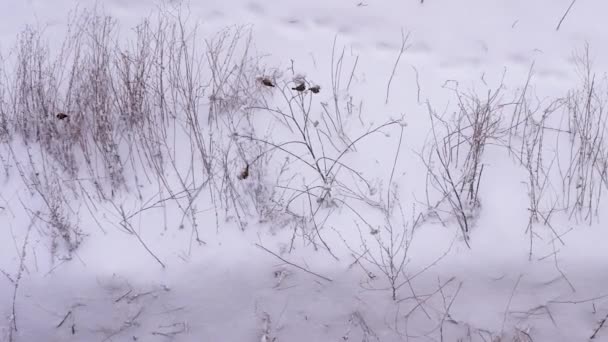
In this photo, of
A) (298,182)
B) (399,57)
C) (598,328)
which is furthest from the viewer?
(399,57)

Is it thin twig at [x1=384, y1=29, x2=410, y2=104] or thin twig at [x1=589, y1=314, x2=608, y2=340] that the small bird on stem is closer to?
thin twig at [x1=384, y1=29, x2=410, y2=104]

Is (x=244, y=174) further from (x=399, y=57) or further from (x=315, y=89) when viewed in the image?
(x=399, y=57)

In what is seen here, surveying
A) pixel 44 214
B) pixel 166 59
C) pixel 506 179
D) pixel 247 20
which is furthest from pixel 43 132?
pixel 506 179

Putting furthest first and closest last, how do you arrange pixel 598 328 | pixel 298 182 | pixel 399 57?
pixel 399 57 < pixel 298 182 < pixel 598 328

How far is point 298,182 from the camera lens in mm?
2508

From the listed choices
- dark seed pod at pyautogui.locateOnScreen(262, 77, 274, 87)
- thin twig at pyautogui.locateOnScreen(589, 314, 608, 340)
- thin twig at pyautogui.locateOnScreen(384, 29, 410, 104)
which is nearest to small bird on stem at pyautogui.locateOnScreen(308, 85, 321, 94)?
dark seed pod at pyautogui.locateOnScreen(262, 77, 274, 87)

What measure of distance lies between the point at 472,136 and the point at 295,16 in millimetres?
1154

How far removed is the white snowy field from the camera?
2400 millimetres

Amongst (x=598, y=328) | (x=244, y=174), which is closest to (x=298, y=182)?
(x=244, y=174)

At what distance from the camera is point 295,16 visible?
2846mm

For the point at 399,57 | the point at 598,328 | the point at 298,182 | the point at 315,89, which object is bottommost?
the point at 598,328

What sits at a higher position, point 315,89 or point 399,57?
point 399,57

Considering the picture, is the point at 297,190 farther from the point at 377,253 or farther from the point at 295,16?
the point at 295,16

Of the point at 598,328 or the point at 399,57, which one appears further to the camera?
the point at 399,57
